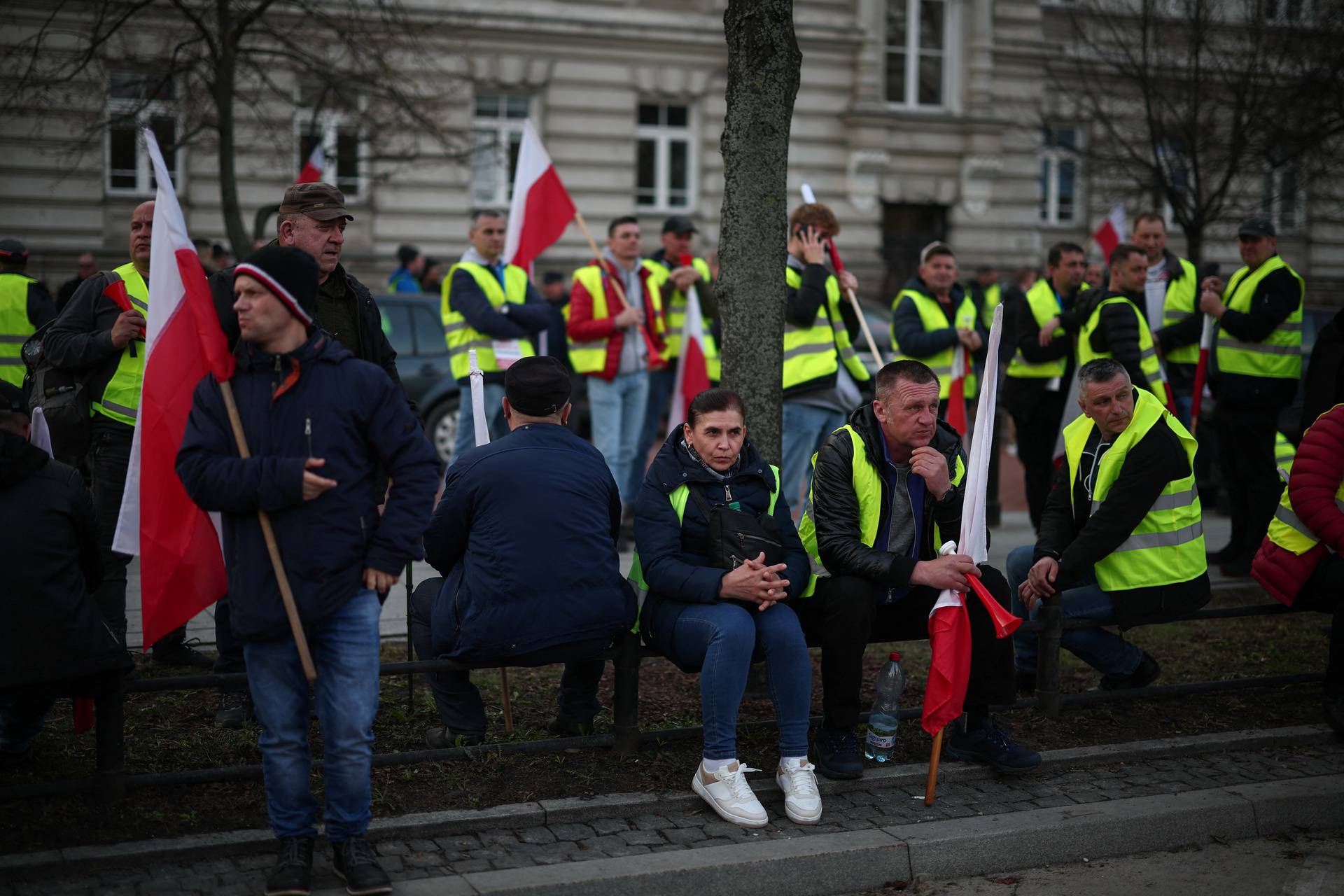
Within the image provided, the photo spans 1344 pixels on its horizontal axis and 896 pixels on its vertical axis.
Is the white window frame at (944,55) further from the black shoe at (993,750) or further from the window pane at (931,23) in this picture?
the black shoe at (993,750)

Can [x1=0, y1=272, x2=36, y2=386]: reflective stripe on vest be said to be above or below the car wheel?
above

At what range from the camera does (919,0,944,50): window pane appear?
27.2m

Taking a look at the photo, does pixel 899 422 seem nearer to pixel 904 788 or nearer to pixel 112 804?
pixel 904 788

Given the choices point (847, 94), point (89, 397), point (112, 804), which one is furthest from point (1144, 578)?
point (847, 94)

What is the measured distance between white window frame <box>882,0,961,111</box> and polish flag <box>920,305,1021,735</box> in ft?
74.6

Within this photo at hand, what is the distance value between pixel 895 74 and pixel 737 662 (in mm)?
23702

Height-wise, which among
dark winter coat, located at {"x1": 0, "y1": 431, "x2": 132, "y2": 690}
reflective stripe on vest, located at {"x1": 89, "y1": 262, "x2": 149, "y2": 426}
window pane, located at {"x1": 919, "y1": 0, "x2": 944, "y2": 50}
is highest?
window pane, located at {"x1": 919, "y1": 0, "x2": 944, "y2": 50}

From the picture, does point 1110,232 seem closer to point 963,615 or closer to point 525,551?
point 963,615

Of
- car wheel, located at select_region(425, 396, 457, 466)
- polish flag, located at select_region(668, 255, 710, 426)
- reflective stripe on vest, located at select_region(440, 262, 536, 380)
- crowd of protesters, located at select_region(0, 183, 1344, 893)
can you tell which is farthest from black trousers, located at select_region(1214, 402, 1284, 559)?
car wheel, located at select_region(425, 396, 457, 466)

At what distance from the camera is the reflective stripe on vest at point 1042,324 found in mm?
9523

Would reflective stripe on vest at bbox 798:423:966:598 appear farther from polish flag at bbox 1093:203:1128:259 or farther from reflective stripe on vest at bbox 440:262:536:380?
polish flag at bbox 1093:203:1128:259

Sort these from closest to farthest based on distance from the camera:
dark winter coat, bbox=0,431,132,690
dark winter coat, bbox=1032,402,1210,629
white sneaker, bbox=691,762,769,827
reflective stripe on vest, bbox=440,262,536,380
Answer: dark winter coat, bbox=0,431,132,690 < white sneaker, bbox=691,762,769,827 < dark winter coat, bbox=1032,402,1210,629 < reflective stripe on vest, bbox=440,262,536,380

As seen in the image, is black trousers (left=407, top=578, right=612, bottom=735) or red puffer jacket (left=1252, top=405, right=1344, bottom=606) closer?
black trousers (left=407, top=578, right=612, bottom=735)

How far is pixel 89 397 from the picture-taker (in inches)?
242
